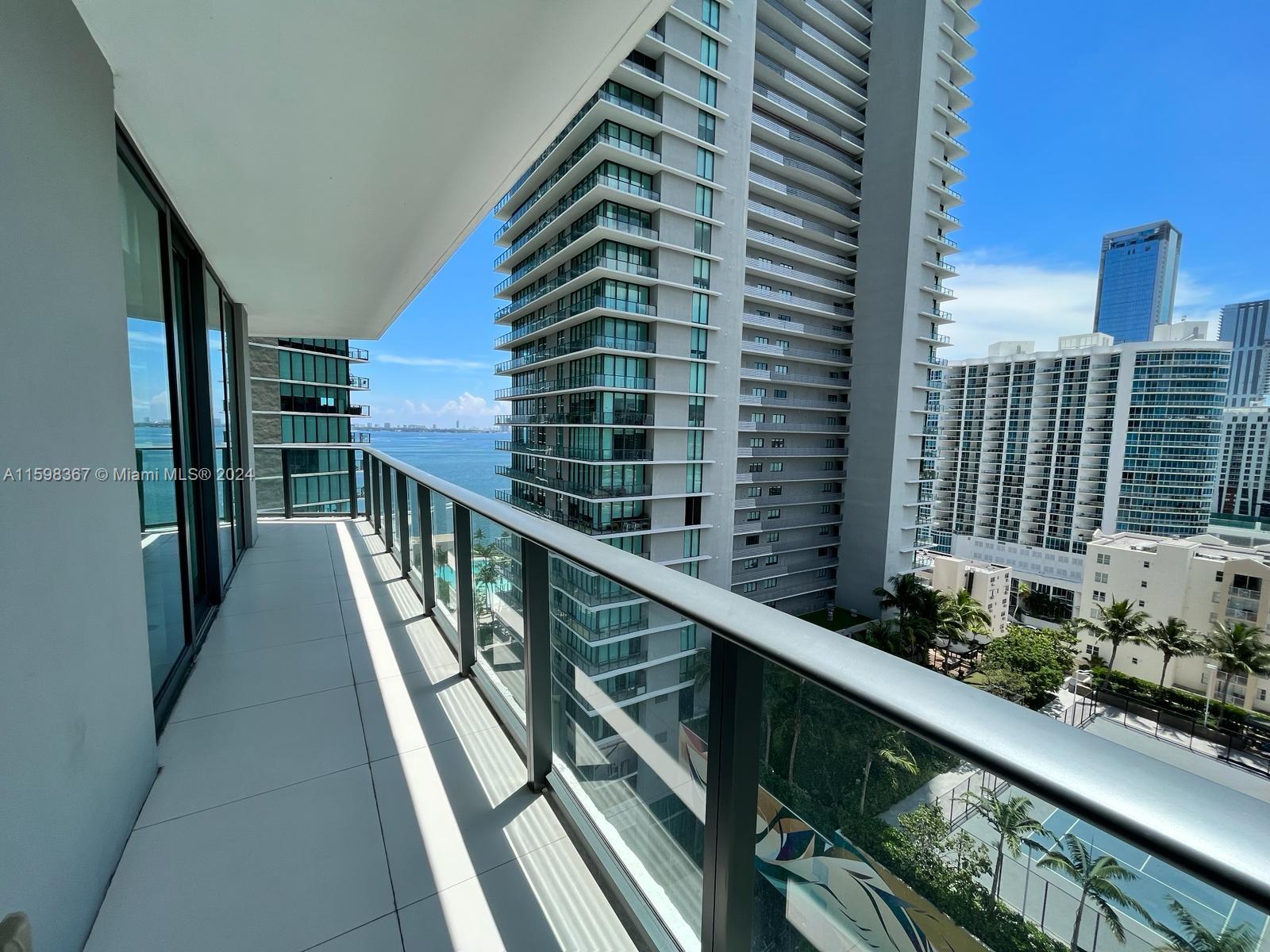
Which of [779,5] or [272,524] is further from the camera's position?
[779,5]

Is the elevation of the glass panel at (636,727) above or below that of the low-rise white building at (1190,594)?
above

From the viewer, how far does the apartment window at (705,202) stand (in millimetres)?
20219

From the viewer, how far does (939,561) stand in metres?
28.7

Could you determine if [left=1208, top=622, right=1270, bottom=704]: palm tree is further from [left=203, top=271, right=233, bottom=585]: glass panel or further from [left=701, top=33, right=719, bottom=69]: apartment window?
[left=203, top=271, right=233, bottom=585]: glass panel

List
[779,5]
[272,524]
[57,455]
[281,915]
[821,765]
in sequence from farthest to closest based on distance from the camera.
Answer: [779,5] → [272,524] → [281,915] → [57,455] → [821,765]

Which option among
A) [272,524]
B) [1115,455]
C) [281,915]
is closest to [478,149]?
[281,915]

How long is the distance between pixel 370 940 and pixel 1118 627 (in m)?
31.2

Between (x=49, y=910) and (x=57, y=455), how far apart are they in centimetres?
92

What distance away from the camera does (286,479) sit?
261 inches

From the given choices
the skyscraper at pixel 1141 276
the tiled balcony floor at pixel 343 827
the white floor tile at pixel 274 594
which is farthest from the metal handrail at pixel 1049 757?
the skyscraper at pixel 1141 276

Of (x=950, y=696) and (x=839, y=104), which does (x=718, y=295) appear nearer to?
(x=839, y=104)

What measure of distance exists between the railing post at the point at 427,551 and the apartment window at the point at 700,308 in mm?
18782

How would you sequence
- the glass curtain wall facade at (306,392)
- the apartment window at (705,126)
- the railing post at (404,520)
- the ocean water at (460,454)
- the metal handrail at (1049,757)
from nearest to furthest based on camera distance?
the metal handrail at (1049,757) < the railing post at (404,520) < the glass curtain wall facade at (306,392) < the apartment window at (705,126) < the ocean water at (460,454)

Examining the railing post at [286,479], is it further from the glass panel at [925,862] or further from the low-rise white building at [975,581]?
the low-rise white building at [975,581]
